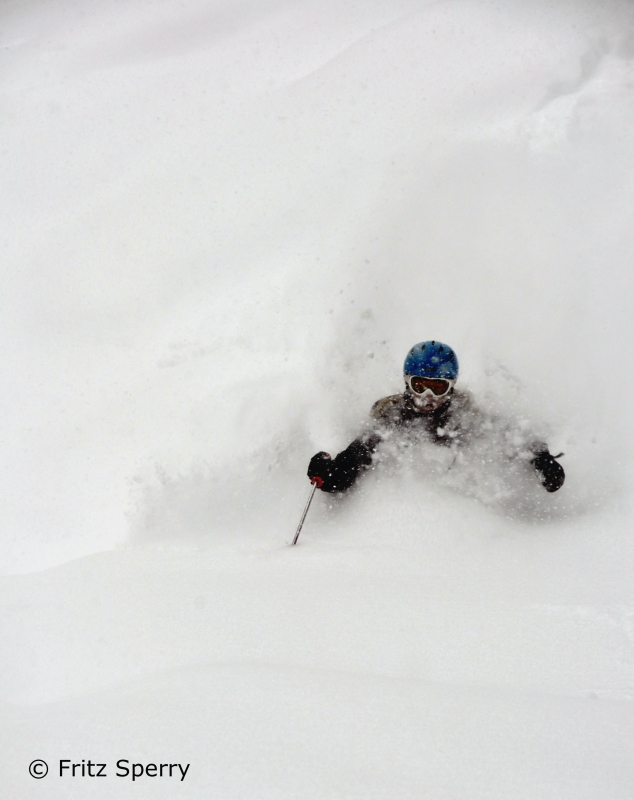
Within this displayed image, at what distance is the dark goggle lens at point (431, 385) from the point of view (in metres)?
2.98

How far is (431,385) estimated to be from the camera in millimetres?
2994

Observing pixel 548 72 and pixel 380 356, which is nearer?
pixel 380 356

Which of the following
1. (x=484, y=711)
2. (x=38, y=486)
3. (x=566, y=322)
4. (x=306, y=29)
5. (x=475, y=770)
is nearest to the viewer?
(x=475, y=770)

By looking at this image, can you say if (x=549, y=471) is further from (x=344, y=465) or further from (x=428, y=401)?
(x=344, y=465)

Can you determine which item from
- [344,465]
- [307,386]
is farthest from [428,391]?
[307,386]

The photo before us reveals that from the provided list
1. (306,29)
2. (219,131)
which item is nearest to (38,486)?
(219,131)

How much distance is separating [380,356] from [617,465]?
1.67 m

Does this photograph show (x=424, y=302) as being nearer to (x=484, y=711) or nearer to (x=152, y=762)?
(x=484, y=711)

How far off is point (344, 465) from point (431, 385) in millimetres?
631

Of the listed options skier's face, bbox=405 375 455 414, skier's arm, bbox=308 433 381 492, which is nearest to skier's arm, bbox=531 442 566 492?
skier's face, bbox=405 375 455 414

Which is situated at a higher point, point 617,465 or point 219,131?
point 219,131

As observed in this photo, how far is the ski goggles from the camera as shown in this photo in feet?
9.78

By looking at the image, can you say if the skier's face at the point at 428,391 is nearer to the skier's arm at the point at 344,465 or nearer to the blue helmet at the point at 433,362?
the blue helmet at the point at 433,362

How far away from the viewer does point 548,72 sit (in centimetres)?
573
